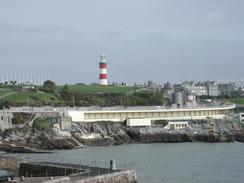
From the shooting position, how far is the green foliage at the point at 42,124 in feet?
209

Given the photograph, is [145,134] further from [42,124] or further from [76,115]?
[42,124]

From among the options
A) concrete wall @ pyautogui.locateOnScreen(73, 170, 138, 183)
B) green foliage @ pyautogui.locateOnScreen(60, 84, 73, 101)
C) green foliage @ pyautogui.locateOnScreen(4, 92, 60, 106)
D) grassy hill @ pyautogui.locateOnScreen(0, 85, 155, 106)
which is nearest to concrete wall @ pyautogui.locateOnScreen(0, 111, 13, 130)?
grassy hill @ pyautogui.locateOnScreen(0, 85, 155, 106)

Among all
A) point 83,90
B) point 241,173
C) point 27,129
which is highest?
point 83,90

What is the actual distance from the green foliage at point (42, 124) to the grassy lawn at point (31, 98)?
18.8m

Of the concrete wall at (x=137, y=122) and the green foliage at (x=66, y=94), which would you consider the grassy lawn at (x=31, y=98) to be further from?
the concrete wall at (x=137, y=122)

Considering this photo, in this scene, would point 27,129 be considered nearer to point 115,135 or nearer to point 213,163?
point 115,135

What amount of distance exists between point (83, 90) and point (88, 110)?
36.8 metres

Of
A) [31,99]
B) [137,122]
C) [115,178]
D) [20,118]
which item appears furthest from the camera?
[31,99]

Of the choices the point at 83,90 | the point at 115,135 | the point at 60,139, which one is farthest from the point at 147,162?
the point at 83,90

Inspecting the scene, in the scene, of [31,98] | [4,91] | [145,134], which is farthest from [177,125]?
[4,91]

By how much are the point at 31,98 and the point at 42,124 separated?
2418 centimetres

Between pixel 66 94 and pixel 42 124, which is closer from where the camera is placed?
pixel 42 124

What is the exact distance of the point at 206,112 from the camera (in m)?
84.9

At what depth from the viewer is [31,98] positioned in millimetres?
88250
